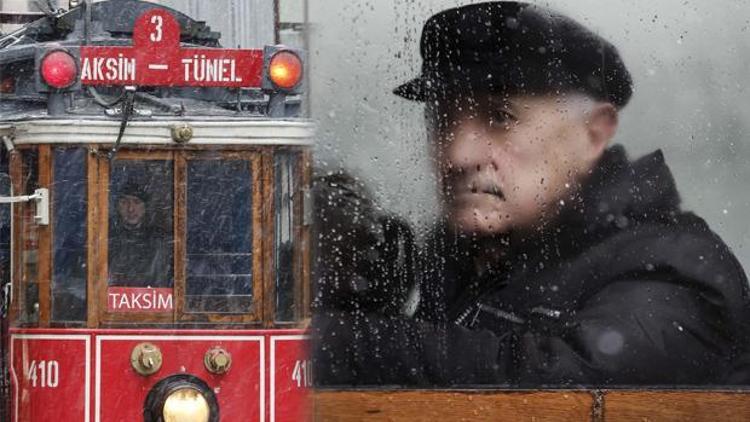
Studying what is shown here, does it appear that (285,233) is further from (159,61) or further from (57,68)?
(57,68)

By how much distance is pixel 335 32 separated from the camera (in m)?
3.88

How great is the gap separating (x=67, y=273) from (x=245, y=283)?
0.55 m

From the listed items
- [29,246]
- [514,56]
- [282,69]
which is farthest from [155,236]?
[514,56]

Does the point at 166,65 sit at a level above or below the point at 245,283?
above

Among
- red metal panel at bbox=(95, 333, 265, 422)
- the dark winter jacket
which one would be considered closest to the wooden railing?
the dark winter jacket

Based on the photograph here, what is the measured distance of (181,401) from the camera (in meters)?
3.88

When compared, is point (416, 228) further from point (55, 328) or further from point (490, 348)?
point (55, 328)

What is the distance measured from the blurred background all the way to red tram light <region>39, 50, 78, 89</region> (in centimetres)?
67

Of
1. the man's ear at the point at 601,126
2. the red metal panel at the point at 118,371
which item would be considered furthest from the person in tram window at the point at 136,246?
the man's ear at the point at 601,126

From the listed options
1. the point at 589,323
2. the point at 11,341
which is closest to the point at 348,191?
the point at 589,323

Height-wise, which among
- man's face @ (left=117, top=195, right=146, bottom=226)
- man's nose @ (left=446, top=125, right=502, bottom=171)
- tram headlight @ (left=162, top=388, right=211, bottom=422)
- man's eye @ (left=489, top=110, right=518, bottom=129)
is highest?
man's eye @ (left=489, top=110, right=518, bottom=129)

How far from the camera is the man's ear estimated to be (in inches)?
154

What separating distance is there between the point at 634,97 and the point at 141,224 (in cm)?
157

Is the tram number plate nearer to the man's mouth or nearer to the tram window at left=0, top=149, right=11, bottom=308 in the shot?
the man's mouth
